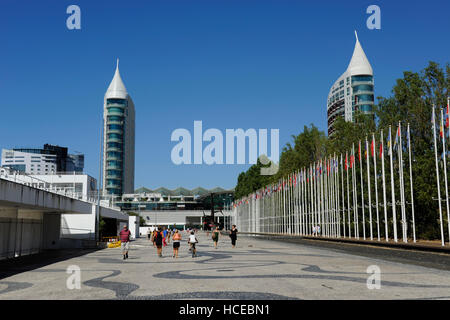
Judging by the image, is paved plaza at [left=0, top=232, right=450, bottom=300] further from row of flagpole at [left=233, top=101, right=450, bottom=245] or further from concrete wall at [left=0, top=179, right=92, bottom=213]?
row of flagpole at [left=233, top=101, right=450, bottom=245]

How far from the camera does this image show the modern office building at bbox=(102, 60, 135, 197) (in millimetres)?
174875

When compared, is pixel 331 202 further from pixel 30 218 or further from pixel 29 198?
pixel 29 198

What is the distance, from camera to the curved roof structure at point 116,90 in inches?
6993

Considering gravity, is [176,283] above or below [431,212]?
below

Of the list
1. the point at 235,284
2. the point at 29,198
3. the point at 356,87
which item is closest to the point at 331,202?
the point at 29,198

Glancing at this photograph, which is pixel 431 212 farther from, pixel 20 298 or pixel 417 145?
pixel 20 298

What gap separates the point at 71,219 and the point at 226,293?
137ft

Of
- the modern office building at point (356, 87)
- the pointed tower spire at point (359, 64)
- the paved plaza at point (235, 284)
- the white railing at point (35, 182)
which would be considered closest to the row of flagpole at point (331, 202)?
the paved plaza at point (235, 284)

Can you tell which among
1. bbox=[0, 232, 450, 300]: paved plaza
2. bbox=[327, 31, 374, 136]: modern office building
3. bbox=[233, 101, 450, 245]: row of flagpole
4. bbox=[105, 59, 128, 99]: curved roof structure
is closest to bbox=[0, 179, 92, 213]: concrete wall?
bbox=[0, 232, 450, 300]: paved plaza

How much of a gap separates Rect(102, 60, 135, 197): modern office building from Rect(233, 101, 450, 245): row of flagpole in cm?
10011

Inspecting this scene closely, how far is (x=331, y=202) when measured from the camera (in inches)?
1797

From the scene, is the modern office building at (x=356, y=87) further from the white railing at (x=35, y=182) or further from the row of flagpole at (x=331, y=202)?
the white railing at (x=35, y=182)
